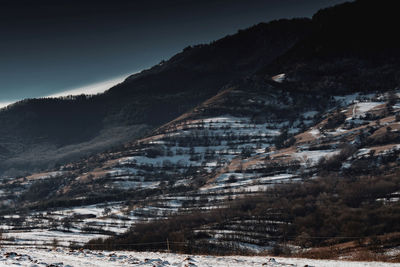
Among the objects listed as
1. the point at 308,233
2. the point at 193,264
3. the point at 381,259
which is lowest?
the point at 308,233

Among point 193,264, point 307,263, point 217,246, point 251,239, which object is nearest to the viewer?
point 193,264

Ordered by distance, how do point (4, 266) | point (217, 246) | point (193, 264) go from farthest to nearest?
point (217, 246), point (193, 264), point (4, 266)

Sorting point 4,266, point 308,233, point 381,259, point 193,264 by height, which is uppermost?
point 4,266

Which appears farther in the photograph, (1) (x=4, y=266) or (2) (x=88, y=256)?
(2) (x=88, y=256)

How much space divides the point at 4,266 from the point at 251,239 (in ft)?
565

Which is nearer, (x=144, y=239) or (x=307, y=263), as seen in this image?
(x=307, y=263)

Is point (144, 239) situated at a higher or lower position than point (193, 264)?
lower

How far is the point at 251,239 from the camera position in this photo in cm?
19612

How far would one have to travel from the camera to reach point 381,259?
4172 centimetres

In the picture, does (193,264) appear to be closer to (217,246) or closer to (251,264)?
(251,264)

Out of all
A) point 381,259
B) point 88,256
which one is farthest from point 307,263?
point 88,256

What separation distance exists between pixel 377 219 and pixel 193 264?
175541 mm

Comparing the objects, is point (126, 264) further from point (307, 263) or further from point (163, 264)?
point (307, 263)

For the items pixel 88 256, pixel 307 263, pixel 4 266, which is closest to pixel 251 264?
pixel 307 263
